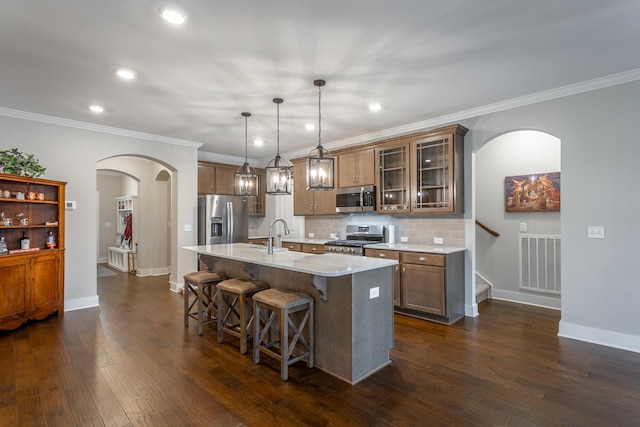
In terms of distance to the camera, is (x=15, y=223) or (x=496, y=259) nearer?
(x=15, y=223)

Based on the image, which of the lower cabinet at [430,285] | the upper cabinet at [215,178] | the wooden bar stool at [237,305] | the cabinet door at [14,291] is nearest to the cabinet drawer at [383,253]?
the lower cabinet at [430,285]

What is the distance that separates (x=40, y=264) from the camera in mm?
4027

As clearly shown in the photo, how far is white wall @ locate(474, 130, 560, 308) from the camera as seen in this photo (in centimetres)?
463

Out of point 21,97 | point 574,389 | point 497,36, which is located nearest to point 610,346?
point 574,389

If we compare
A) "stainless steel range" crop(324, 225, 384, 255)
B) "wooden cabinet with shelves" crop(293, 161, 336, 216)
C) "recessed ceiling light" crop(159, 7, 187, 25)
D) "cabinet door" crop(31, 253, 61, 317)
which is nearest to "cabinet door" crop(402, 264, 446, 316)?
"stainless steel range" crop(324, 225, 384, 255)

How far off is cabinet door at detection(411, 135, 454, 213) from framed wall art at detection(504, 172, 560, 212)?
142 centimetres

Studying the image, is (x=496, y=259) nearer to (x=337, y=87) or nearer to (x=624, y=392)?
(x=624, y=392)

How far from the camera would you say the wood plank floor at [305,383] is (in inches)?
83.7

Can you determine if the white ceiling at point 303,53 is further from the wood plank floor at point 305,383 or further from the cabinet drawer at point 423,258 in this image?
the wood plank floor at point 305,383

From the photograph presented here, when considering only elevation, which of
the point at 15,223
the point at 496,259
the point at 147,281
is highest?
the point at 15,223

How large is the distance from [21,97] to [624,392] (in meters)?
6.31

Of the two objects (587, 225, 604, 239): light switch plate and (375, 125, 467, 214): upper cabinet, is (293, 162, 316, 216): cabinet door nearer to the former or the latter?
(375, 125, 467, 214): upper cabinet

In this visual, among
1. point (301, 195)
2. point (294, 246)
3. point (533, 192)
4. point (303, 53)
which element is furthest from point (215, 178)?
point (533, 192)

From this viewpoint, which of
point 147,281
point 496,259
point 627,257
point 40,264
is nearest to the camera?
point 627,257
